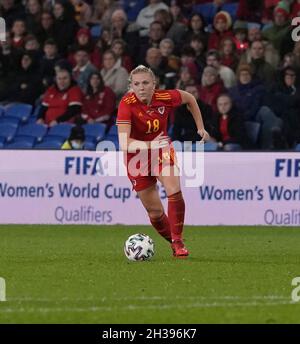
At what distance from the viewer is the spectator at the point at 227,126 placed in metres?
20.8

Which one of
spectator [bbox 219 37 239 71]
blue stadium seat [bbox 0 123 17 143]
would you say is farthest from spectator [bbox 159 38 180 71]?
blue stadium seat [bbox 0 123 17 143]

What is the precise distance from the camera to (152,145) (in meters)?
13.6

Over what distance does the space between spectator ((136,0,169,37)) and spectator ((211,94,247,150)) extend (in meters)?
3.65

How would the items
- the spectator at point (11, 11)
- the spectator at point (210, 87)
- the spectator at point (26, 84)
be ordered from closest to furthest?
1. the spectator at point (210, 87)
2. the spectator at point (26, 84)
3. the spectator at point (11, 11)

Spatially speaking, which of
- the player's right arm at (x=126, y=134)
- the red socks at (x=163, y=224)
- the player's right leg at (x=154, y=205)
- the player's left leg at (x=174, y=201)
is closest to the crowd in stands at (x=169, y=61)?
the red socks at (x=163, y=224)

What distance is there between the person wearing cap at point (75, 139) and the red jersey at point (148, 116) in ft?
24.5

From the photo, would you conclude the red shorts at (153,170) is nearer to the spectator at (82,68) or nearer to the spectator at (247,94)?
the spectator at (247,94)

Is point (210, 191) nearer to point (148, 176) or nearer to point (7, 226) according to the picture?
point (7, 226)

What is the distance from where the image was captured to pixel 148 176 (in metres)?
13.8

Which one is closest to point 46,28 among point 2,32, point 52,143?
point 2,32

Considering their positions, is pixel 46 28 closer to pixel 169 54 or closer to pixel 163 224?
pixel 169 54

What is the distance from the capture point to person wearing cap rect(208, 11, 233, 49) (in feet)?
74.5

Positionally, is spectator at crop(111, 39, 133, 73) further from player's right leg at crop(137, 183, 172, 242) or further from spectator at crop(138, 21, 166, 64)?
player's right leg at crop(137, 183, 172, 242)

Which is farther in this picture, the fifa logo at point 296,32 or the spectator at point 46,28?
the spectator at point 46,28
